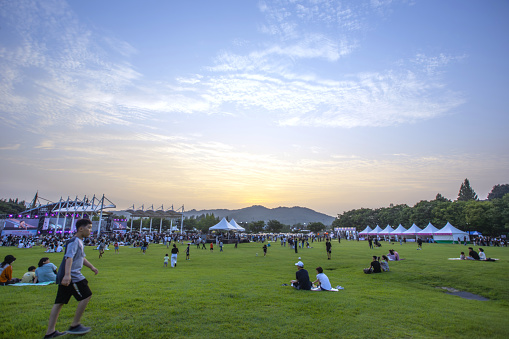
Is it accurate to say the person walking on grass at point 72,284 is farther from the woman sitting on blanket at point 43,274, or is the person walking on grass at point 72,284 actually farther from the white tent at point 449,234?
the white tent at point 449,234

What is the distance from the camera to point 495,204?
66062 mm

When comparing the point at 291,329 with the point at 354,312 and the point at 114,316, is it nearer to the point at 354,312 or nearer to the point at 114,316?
the point at 354,312

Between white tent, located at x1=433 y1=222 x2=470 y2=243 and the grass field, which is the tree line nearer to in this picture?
white tent, located at x1=433 y1=222 x2=470 y2=243

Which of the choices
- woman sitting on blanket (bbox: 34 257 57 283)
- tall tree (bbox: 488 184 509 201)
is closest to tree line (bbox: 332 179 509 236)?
woman sitting on blanket (bbox: 34 257 57 283)

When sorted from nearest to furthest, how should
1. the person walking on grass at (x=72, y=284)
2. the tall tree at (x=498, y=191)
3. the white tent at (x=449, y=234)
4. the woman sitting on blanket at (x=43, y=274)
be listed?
1. the person walking on grass at (x=72, y=284)
2. the woman sitting on blanket at (x=43, y=274)
3. the white tent at (x=449, y=234)
4. the tall tree at (x=498, y=191)

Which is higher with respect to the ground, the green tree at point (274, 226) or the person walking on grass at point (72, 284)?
the person walking on grass at point (72, 284)

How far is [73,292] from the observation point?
524 centimetres

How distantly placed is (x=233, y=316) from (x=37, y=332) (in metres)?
4.09

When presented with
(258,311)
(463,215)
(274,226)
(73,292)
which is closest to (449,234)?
(463,215)

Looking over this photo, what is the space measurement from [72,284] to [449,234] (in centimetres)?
6136

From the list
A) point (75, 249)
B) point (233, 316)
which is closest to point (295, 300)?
point (233, 316)

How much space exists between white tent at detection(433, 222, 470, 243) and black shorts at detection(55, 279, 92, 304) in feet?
198

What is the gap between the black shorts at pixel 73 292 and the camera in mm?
5129

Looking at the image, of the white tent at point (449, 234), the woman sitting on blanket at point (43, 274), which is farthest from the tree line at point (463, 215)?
the woman sitting on blanket at point (43, 274)
